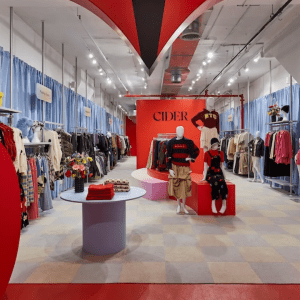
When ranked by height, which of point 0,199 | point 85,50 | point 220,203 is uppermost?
point 85,50

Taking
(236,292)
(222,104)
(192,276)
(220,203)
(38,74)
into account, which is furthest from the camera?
(222,104)

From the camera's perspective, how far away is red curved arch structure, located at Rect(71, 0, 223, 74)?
1.33 m

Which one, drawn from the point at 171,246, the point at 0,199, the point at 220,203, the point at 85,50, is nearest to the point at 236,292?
the point at 171,246

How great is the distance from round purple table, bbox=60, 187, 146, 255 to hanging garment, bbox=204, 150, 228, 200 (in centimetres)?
199

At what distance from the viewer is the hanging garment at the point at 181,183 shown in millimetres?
5168

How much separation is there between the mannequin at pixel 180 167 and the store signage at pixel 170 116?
14.5 feet

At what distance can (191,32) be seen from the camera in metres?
5.17

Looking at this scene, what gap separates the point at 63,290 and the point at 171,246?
4.97 feet

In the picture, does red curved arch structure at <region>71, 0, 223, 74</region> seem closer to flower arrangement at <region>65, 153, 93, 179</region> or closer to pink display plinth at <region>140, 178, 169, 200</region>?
flower arrangement at <region>65, 153, 93, 179</region>

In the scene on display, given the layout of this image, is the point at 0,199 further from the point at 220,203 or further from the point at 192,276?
the point at 220,203

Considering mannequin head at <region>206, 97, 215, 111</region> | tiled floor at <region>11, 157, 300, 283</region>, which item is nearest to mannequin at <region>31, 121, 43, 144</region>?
tiled floor at <region>11, 157, 300, 283</region>

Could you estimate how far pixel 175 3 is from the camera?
4.45 feet

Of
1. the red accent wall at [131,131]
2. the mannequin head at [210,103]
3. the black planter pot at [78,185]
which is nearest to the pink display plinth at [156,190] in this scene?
the black planter pot at [78,185]

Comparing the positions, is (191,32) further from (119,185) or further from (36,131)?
(36,131)
